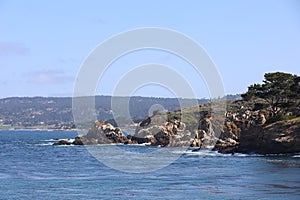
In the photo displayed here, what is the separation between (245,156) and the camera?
8912 cm

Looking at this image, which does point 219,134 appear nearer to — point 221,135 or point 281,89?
point 221,135

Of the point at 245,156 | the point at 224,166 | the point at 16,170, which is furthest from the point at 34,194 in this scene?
the point at 245,156

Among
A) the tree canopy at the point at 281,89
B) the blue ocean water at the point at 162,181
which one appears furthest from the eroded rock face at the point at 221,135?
the blue ocean water at the point at 162,181

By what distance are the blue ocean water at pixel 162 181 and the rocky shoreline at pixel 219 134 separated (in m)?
7.15

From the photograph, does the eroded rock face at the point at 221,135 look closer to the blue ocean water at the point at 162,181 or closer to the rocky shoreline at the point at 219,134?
the rocky shoreline at the point at 219,134

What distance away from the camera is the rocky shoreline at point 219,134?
8750 centimetres

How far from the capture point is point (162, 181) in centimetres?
5691

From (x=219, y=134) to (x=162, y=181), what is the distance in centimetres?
6578

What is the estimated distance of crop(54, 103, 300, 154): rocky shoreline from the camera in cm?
8750

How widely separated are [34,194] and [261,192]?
A: 18.9m

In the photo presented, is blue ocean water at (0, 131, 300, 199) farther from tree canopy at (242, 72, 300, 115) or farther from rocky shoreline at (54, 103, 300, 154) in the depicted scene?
tree canopy at (242, 72, 300, 115)

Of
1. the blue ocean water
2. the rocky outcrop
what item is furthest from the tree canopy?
the blue ocean water

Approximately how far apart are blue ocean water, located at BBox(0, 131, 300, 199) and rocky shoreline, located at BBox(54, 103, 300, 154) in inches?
282

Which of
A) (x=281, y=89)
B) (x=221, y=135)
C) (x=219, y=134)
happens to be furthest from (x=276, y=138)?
(x=219, y=134)
